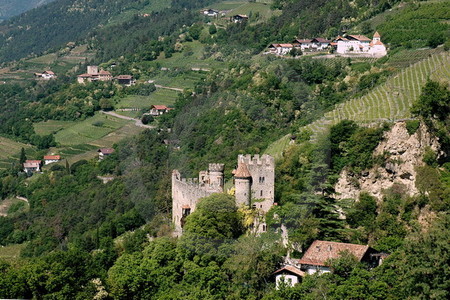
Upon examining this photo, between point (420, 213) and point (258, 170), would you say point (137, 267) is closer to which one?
point (258, 170)

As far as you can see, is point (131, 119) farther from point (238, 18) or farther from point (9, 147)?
point (238, 18)

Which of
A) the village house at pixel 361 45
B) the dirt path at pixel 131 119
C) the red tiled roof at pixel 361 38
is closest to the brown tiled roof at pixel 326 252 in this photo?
the village house at pixel 361 45

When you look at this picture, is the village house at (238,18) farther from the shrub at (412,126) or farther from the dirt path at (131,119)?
the shrub at (412,126)

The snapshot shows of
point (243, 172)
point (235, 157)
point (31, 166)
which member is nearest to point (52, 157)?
point (31, 166)

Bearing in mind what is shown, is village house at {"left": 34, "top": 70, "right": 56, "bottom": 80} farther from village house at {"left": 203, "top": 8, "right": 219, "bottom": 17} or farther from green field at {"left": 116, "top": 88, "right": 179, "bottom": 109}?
green field at {"left": 116, "top": 88, "right": 179, "bottom": 109}

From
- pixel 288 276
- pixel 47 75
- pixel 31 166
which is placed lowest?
pixel 47 75

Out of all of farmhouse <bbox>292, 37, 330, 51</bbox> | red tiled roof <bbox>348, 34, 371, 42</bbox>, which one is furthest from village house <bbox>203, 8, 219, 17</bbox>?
red tiled roof <bbox>348, 34, 371, 42</bbox>
